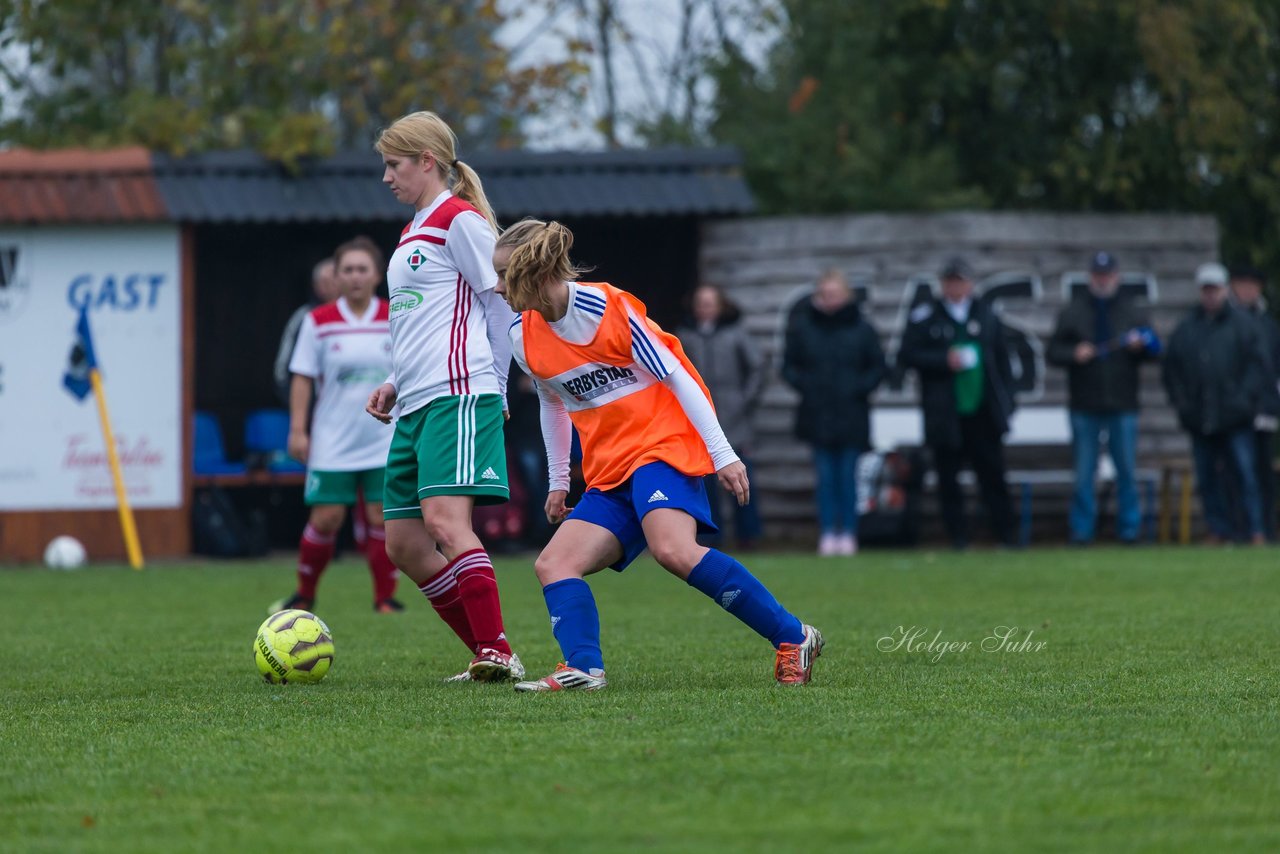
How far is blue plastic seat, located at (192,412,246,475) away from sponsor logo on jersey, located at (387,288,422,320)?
9743mm

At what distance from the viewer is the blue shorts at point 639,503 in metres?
6.05

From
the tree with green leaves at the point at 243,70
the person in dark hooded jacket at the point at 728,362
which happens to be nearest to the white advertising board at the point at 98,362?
the tree with green leaves at the point at 243,70

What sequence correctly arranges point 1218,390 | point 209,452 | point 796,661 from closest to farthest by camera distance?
point 796,661 → point 1218,390 → point 209,452

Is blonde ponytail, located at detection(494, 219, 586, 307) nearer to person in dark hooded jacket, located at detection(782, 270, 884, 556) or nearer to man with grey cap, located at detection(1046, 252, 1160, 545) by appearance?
person in dark hooded jacket, located at detection(782, 270, 884, 556)

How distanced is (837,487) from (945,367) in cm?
125

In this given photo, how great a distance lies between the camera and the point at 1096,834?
149 inches

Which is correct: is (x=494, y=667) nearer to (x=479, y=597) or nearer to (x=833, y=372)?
(x=479, y=597)

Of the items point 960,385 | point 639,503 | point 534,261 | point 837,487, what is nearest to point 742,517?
point 837,487

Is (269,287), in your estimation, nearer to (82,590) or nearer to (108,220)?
(108,220)

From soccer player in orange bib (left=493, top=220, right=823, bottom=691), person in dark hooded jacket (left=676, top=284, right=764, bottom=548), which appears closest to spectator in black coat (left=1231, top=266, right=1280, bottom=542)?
person in dark hooded jacket (left=676, top=284, right=764, bottom=548)

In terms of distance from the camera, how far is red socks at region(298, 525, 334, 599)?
31.2ft

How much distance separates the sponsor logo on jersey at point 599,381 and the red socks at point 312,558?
366cm

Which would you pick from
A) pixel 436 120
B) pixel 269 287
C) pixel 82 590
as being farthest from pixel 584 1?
pixel 436 120

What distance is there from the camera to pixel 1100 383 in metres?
15.0
